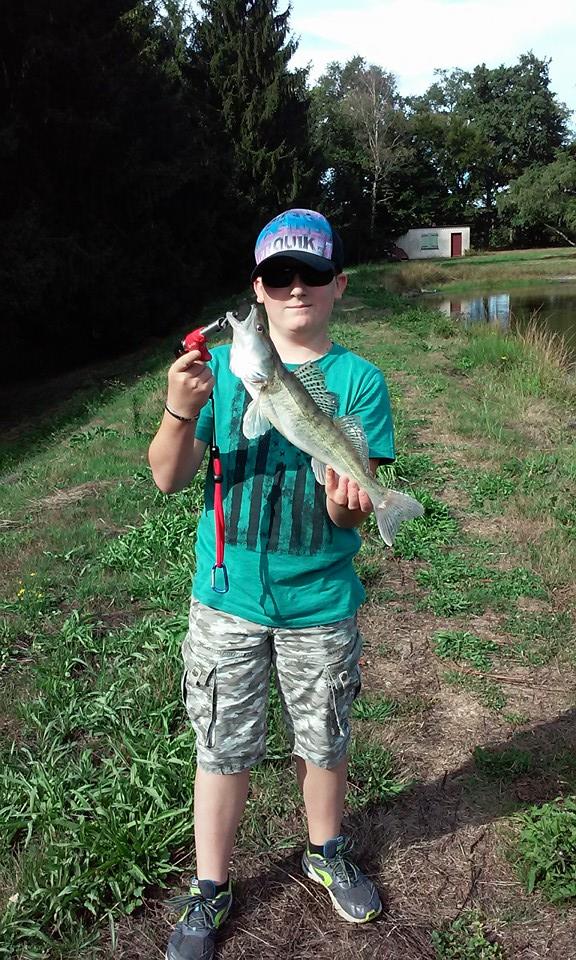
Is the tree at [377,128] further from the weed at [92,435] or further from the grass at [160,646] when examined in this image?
the grass at [160,646]

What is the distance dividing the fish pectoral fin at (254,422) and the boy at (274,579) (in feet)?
0.49

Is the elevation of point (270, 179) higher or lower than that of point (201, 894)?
higher

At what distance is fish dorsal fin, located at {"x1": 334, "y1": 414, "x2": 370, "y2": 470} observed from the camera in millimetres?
1997

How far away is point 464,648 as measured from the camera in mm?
3756

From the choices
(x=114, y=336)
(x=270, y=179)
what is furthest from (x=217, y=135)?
(x=114, y=336)

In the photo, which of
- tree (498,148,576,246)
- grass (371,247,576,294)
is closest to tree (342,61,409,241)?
tree (498,148,576,246)

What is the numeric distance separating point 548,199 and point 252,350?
52.6m

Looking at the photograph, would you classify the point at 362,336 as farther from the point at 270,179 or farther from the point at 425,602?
the point at 270,179

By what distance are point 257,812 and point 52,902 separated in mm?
762

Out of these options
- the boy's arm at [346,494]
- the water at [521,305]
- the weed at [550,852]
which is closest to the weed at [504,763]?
the weed at [550,852]

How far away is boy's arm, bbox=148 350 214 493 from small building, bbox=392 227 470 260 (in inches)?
1987

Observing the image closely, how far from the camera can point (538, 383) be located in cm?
1034

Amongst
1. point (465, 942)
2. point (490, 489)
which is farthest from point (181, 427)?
point (490, 489)

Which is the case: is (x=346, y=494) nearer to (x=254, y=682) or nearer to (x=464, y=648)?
(x=254, y=682)
